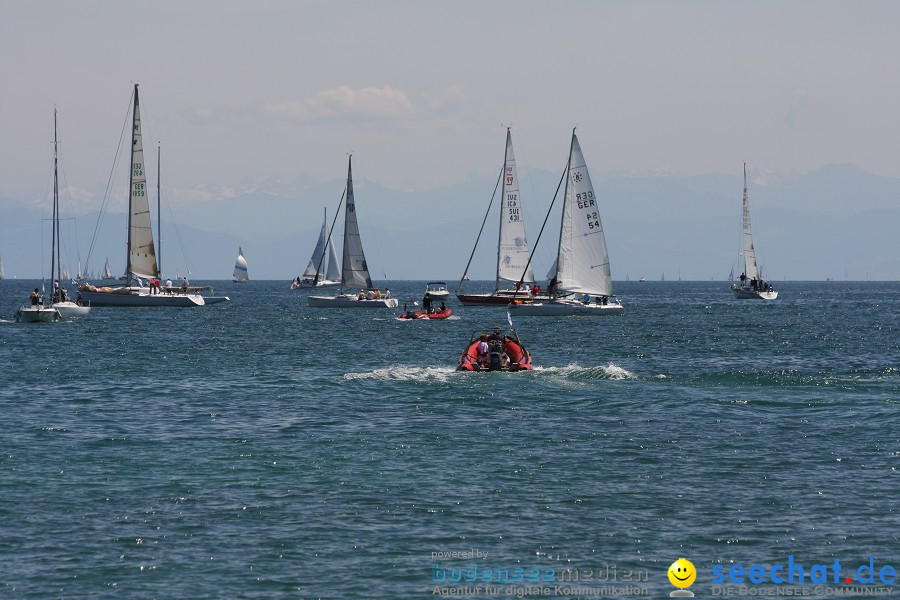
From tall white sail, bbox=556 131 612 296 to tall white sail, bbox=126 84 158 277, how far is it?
37.0 meters

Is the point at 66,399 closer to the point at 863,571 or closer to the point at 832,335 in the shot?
the point at 863,571

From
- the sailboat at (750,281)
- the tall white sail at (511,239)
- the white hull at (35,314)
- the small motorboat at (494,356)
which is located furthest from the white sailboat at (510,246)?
the sailboat at (750,281)

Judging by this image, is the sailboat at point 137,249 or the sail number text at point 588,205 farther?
the sailboat at point 137,249

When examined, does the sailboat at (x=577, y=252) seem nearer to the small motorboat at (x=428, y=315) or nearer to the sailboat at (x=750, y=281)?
the small motorboat at (x=428, y=315)

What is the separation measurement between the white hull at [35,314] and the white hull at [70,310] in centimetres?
186

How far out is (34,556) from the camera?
20.2m

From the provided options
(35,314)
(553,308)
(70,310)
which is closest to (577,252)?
(553,308)

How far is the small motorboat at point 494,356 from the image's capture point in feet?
152

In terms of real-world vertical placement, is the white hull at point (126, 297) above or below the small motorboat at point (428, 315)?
above

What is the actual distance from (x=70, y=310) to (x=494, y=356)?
2118 inches

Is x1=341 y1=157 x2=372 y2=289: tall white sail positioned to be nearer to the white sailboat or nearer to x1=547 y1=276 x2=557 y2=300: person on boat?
the white sailboat

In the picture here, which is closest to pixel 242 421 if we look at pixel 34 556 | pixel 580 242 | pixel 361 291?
pixel 34 556

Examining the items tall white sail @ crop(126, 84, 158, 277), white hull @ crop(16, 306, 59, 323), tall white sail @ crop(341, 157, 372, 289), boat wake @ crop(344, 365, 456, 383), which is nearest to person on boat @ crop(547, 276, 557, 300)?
tall white sail @ crop(341, 157, 372, 289)

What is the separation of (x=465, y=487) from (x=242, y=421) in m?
11.0
